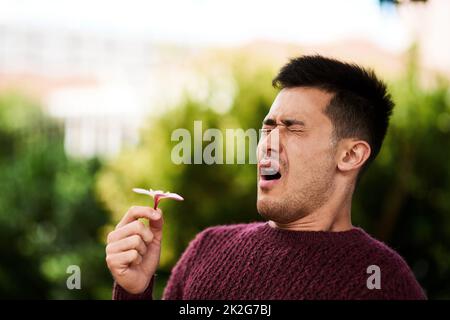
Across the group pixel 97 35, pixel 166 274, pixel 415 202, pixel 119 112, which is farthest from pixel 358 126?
pixel 97 35

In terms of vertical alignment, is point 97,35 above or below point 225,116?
above

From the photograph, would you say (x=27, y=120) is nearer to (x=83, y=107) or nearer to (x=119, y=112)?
(x=83, y=107)

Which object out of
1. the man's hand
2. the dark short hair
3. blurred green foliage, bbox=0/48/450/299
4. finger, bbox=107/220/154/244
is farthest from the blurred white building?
finger, bbox=107/220/154/244

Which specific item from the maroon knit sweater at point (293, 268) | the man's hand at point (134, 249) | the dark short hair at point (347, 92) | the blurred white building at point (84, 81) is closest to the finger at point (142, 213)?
the man's hand at point (134, 249)

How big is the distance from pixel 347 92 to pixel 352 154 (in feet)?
0.78

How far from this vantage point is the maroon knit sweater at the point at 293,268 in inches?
88.6

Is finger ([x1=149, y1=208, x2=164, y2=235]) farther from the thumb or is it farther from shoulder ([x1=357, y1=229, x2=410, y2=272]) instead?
shoulder ([x1=357, y1=229, x2=410, y2=272])

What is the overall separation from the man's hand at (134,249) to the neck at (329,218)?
0.48 metres

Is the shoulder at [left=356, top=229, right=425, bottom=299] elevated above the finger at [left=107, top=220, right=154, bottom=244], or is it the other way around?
the finger at [left=107, top=220, right=154, bottom=244]

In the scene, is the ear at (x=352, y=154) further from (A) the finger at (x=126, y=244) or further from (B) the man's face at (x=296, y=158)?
(A) the finger at (x=126, y=244)

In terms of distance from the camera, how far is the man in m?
2.28

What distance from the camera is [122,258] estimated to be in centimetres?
228

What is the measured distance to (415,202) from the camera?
23.4 feet
